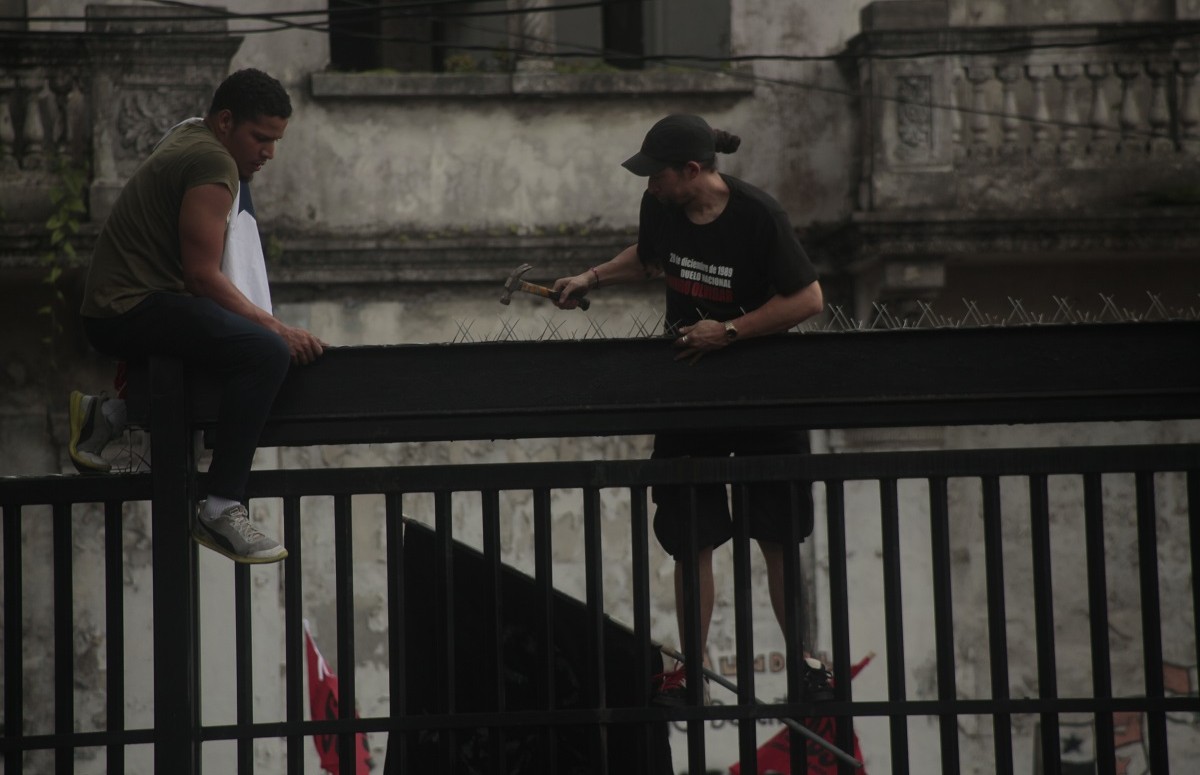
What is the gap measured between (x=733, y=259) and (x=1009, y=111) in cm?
528

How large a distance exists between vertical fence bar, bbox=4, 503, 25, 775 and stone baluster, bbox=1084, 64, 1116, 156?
7.37 metres

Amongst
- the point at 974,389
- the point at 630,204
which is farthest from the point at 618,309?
the point at 974,389

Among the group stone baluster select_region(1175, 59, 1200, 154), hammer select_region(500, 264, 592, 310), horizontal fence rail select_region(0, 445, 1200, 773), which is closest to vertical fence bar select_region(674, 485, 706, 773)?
horizontal fence rail select_region(0, 445, 1200, 773)

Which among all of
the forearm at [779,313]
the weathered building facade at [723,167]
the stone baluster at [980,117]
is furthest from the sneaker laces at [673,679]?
the stone baluster at [980,117]

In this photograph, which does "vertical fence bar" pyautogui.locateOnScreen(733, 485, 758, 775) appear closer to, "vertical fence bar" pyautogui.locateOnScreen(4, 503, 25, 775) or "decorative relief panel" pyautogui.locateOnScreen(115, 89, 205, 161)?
"vertical fence bar" pyautogui.locateOnScreen(4, 503, 25, 775)

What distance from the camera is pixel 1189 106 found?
9.77 metres

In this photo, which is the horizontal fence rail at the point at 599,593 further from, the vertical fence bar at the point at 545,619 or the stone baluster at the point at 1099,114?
the stone baluster at the point at 1099,114

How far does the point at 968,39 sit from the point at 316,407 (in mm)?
6344

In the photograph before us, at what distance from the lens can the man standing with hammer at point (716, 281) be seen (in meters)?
4.86

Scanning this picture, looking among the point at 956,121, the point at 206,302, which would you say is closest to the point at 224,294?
the point at 206,302

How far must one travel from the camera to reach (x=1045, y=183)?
9703mm

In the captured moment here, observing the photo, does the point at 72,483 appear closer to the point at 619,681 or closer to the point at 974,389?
the point at 619,681

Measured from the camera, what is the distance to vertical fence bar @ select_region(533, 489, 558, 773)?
14.8ft

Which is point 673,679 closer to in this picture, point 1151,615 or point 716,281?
point 716,281
